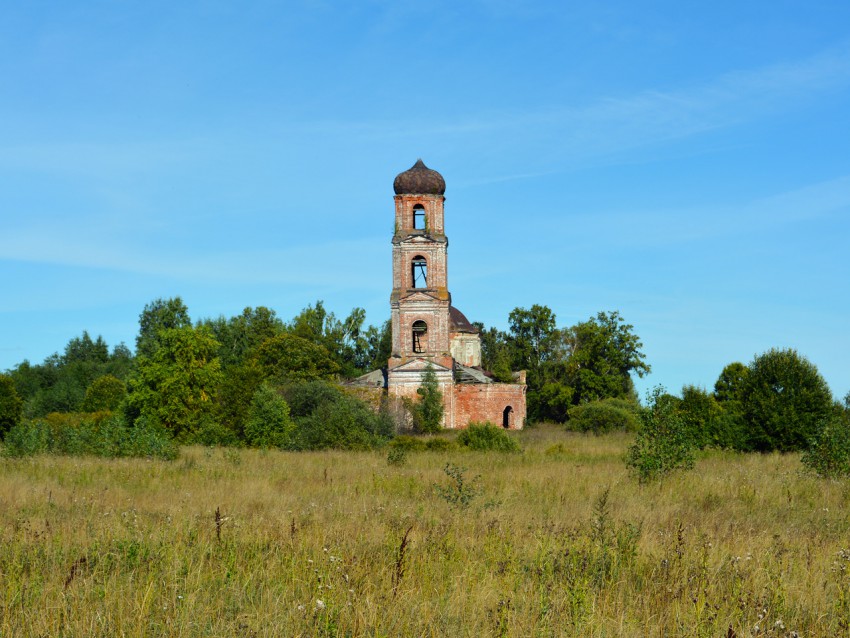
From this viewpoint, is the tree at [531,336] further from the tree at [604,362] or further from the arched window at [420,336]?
the arched window at [420,336]

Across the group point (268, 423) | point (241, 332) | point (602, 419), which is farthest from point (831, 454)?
point (241, 332)

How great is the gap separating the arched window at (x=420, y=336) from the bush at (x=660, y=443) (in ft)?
116

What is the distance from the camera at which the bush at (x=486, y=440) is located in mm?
27858

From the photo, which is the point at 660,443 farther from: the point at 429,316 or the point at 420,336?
the point at 420,336

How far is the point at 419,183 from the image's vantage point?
168 feet

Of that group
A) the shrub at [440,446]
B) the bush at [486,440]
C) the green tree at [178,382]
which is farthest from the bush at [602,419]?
the green tree at [178,382]

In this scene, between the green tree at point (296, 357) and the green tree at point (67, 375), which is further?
the green tree at point (67, 375)

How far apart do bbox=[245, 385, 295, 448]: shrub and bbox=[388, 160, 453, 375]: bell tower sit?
20.2 metres

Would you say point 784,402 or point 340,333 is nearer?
point 784,402

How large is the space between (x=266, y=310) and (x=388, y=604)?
7753 cm

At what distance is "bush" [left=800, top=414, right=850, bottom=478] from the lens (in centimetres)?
1573

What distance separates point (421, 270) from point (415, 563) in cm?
4530

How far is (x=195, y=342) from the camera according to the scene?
3831 centimetres

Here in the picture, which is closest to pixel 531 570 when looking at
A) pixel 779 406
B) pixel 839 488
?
pixel 839 488
